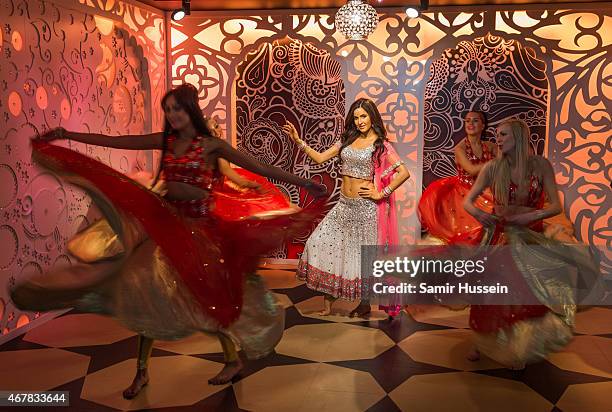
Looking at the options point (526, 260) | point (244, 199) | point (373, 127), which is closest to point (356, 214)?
point (373, 127)

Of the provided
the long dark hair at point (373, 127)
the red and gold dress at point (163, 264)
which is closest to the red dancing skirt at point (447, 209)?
the long dark hair at point (373, 127)

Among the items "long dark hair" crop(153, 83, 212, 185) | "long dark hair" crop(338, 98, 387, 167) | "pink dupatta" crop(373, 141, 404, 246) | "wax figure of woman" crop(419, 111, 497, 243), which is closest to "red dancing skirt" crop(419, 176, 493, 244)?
"wax figure of woman" crop(419, 111, 497, 243)

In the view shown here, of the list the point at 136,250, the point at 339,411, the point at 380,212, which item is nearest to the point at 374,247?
the point at 380,212

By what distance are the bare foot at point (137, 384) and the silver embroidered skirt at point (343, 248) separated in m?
1.69

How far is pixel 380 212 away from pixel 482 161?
1182 millimetres

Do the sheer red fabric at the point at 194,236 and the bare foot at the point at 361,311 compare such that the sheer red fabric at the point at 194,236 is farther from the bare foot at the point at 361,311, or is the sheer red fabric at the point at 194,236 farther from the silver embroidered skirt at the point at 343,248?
the bare foot at the point at 361,311

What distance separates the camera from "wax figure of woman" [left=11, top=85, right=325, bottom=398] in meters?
2.63

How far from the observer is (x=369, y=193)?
14.3 feet

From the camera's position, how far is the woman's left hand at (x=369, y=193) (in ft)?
14.3

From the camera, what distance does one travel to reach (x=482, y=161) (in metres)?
5.00

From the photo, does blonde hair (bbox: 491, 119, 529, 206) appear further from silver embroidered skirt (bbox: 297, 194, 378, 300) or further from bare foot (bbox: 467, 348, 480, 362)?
silver embroidered skirt (bbox: 297, 194, 378, 300)

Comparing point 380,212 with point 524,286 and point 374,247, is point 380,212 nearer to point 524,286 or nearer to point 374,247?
point 374,247

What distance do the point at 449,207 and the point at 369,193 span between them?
0.77m

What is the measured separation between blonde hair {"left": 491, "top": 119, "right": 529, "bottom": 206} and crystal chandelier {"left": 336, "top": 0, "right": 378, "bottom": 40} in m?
2.05
